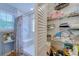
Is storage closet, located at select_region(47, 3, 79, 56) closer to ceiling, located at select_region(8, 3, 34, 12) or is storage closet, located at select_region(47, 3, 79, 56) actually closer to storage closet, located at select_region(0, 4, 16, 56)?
ceiling, located at select_region(8, 3, 34, 12)

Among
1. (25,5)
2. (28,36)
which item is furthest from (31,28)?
(25,5)

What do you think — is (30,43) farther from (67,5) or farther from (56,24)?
(67,5)

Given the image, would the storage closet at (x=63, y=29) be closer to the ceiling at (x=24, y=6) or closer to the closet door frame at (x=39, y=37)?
the closet door frame at (x=39, y=37)

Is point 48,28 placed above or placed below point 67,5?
below

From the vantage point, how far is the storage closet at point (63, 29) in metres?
1.07

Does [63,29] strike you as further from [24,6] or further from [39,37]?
[24,6]

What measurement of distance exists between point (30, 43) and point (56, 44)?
0.21 meters

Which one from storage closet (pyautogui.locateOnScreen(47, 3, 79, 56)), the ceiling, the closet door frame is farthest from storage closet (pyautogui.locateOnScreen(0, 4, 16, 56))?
storage closet (pyautogui.locateOnScreen(47, 3, 79, 56))

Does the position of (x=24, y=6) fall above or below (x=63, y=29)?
above

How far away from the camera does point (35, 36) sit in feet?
3.60

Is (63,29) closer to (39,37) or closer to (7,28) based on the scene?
(39,37)

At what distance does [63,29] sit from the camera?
3.53ft

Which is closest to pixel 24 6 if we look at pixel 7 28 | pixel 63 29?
pixel 7 28

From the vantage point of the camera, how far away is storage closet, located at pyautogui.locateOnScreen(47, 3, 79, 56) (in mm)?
1068
